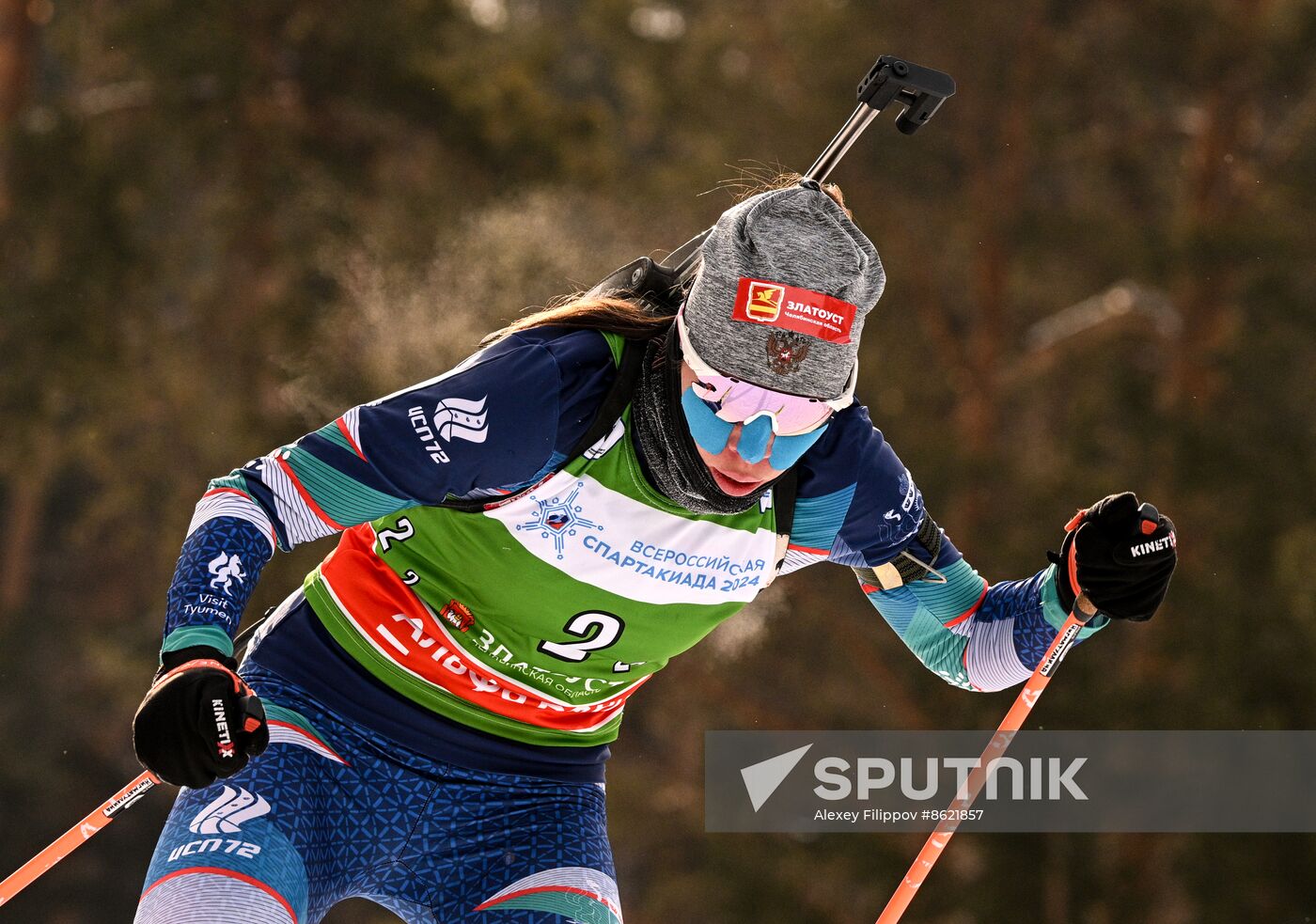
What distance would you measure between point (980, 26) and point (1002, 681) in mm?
8011

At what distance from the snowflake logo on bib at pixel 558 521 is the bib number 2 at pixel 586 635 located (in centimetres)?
15

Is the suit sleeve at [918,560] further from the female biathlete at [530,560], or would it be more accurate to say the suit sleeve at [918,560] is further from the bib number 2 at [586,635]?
the bib number 2 at [586,635]

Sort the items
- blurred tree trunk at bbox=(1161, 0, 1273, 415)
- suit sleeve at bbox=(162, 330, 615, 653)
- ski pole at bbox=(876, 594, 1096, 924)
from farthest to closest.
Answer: blurred tree trunk at bbox=(1161, 0, 1273, 415)
ski pole at bbox=(876, 594, 1096, 924)
suit sleeve at bbox=(162, 330, 615, 653)

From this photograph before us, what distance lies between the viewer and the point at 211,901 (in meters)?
2.17

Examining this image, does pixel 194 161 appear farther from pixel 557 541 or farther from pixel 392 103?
pixel 557 541

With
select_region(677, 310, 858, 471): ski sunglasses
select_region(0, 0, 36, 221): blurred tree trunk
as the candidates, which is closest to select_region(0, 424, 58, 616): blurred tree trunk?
select_region(0, 0, 36, 221): blurred tree trunk

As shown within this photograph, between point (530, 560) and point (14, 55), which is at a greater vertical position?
point (530, 560)

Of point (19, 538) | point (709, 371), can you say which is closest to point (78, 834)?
point (709, 371)

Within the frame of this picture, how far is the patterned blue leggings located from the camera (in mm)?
2307

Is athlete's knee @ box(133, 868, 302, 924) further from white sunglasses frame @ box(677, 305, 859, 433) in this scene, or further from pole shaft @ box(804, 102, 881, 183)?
pole shaft @ box(804, 102, 881, 183)

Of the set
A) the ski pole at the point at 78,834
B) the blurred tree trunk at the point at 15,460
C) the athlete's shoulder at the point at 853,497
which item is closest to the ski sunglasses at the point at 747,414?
the athlete's shoulder at the point at 853,497

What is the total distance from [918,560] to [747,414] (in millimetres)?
638

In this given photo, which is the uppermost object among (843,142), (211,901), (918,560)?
(843,142)

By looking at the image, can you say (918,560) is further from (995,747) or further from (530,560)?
(530,560)
